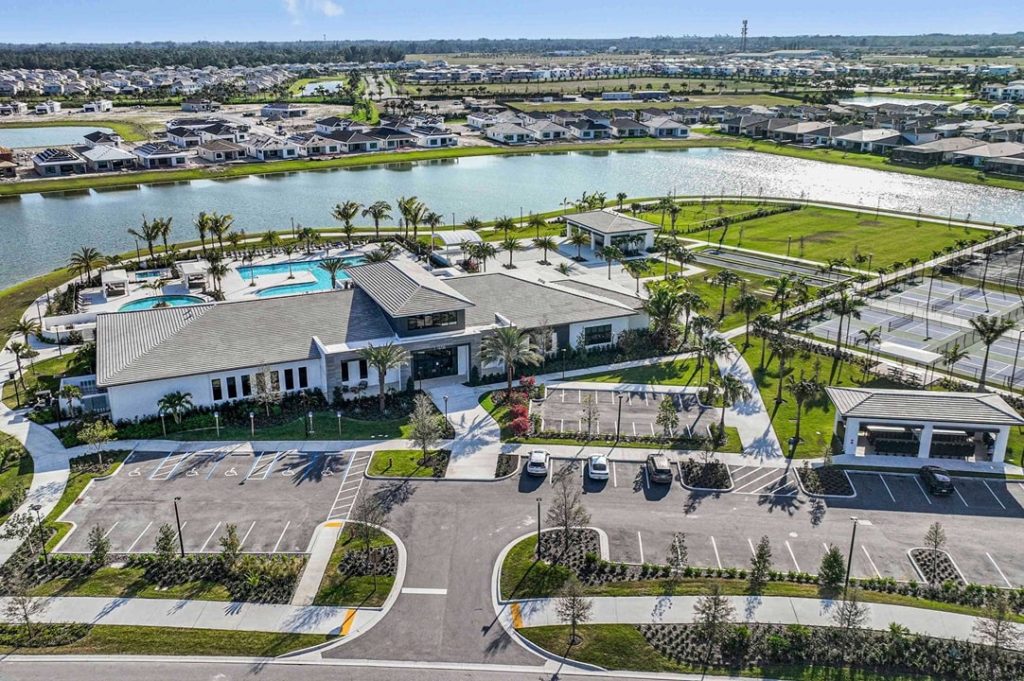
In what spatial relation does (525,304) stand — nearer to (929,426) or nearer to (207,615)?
(929,426)

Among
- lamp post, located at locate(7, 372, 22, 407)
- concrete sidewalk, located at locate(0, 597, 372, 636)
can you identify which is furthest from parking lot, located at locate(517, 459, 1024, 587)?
lamp post, located at locate(7, 372, 22, 407)

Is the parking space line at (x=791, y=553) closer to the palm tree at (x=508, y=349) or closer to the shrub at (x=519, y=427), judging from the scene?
the shrub at (x=519, y=427)

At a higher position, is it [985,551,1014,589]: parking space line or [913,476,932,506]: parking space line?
[913,476,932,506]: parking space line

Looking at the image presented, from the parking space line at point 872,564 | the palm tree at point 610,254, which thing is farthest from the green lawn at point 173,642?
the palm tree at point 610,254

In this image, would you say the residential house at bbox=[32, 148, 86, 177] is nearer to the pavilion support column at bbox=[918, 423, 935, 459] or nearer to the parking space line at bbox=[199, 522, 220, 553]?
the parking space line at bbox=[199, 522, 220, 553]

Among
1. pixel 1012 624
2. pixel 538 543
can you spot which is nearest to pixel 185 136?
pixel 538 543

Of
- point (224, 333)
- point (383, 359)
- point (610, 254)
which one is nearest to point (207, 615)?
point (383, 359)
